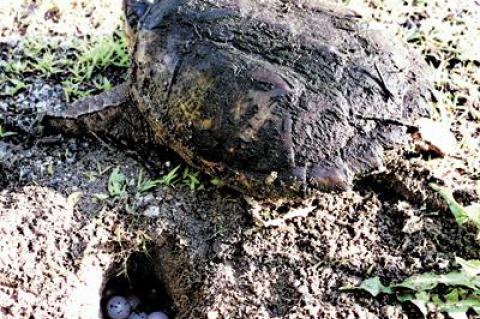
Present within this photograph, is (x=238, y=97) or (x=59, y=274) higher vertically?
(x=238, y=97)

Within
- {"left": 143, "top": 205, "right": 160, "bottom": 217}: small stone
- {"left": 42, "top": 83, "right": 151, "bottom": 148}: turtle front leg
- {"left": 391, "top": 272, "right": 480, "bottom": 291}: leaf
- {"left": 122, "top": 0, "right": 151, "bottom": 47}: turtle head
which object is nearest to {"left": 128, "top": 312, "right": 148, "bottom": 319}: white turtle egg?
{"left": 143, "top": 205, "right": 160, "bottom": 217}: small stone

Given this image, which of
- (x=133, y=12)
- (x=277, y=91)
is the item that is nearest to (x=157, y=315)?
(x=277, y=91)

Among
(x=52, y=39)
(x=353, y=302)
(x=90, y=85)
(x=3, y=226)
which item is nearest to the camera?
(x=353, y=302)

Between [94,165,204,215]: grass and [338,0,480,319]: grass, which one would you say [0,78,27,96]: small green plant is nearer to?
[94,165,204,215]: grass

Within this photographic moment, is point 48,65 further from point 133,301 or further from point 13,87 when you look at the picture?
point 133,301

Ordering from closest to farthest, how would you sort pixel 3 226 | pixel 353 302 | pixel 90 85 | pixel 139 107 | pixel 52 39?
pixel 353 302
pixel 3 226
pixel 139 107
pixel 90 85
pixel 52 39

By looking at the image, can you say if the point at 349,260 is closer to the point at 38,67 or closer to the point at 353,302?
Result: the point at 353,302

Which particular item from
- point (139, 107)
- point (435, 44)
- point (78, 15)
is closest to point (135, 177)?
point (139, 107)
